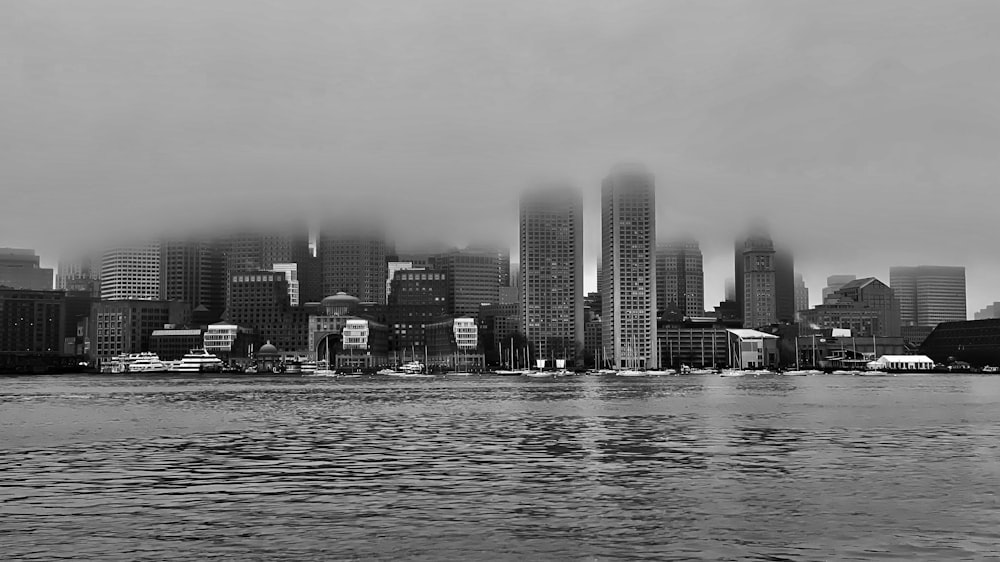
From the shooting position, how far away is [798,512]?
43250 millimetres

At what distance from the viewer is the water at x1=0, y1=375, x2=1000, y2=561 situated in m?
36.5

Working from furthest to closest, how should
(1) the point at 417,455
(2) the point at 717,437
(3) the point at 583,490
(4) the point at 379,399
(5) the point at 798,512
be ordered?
(4) the point at 379,399 → (2) the point at 717,437 → (1) the point at 417,455 → (3) the point at 583,490 → (5) the point at 798,512

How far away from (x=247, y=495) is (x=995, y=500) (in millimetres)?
34361

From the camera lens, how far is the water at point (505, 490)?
3650 centimetres

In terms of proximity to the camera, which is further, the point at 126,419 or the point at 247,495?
the point at 126,419

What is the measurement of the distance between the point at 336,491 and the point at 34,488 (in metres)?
15.5

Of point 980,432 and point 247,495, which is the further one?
point 980,432

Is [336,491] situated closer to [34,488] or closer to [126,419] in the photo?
[34,488]

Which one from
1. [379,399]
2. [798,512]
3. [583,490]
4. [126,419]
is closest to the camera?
[798,512]

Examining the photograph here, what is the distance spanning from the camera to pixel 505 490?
50156mm

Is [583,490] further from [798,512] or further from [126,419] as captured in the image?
[126,419]

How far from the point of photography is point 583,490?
4991cm

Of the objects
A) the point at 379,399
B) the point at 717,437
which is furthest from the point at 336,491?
the point at 379,399

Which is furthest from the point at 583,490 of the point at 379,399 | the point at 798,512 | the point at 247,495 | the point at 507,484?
the point at 379,399
